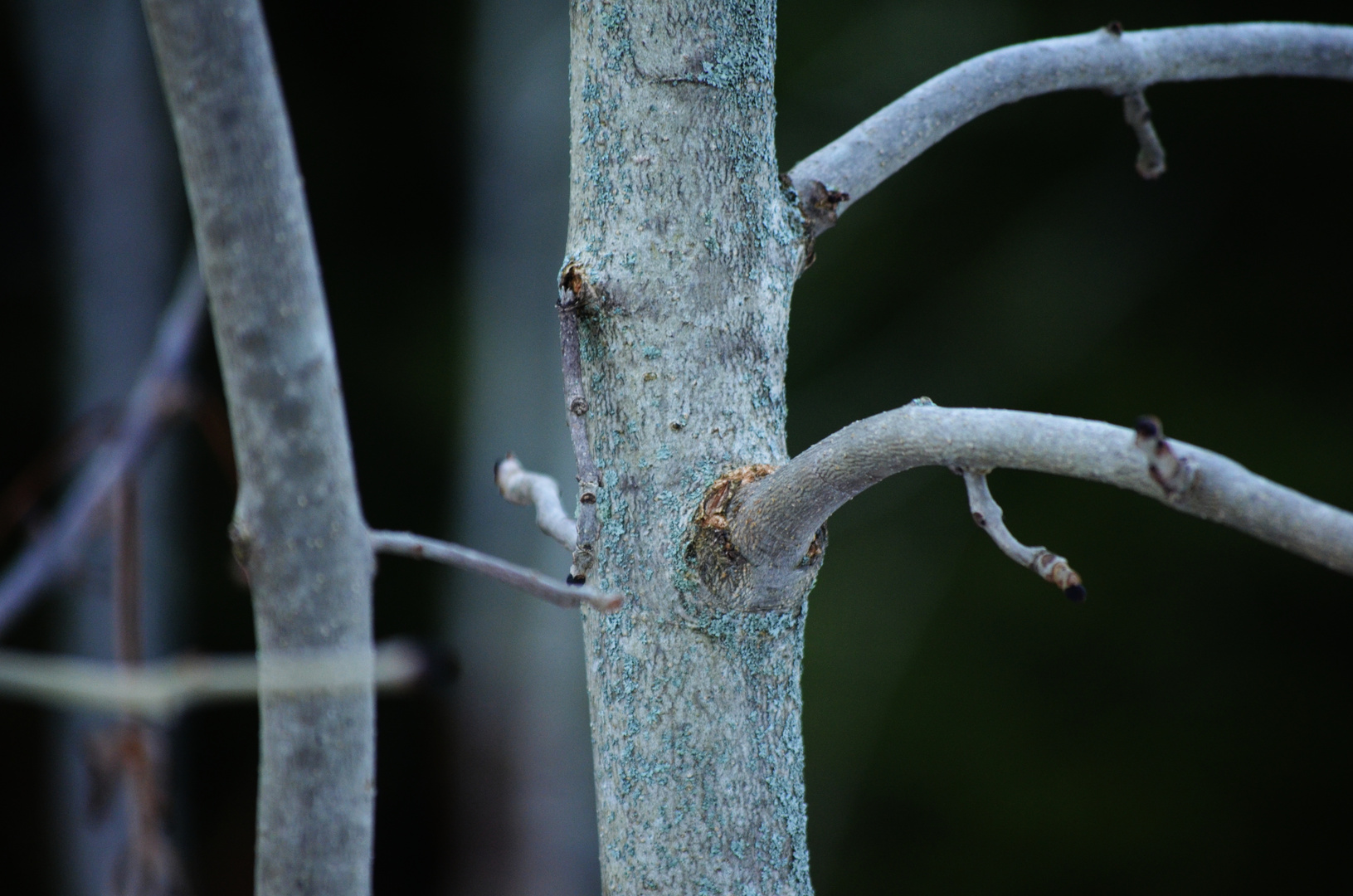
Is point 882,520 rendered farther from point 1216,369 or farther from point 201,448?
point 201,448

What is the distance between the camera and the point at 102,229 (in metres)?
2.20

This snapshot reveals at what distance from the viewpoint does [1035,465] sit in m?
0.35

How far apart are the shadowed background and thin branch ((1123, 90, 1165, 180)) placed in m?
1.59

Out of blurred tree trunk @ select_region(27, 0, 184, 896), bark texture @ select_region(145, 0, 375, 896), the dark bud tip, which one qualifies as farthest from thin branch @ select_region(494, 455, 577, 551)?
blurred tree trunk @ select_region(27, 0, 184, 896)

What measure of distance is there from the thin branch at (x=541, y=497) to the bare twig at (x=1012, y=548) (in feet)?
0.62

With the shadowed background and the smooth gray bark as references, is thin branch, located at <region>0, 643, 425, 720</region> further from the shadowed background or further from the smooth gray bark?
the shadowed background

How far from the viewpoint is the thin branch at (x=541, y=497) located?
1.80 feet

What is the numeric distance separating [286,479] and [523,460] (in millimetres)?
1850

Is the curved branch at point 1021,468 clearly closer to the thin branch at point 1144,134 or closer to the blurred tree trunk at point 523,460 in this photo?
the thin branch at point 1144,134

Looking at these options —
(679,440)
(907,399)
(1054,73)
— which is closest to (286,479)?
(679,440)

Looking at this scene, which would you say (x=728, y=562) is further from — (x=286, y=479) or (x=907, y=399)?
(x=907, y=399)

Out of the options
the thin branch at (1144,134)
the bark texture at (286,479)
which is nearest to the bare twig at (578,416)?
the bark texture at (286,479)

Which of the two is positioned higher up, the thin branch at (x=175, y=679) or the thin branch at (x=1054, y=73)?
the thin branch at (x=1054, y=73)

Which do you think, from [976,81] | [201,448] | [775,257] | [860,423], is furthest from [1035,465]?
[201,448]
